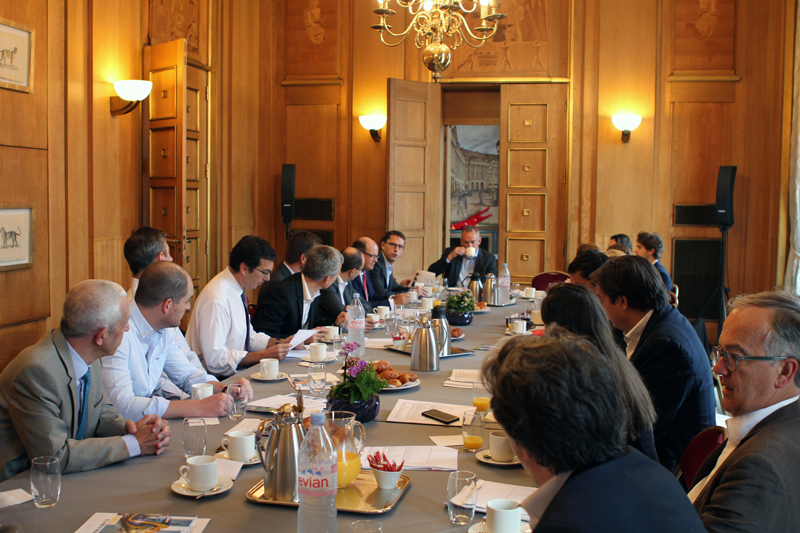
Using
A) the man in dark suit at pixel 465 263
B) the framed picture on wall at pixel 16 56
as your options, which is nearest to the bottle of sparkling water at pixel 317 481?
the framed picture on wall at pixel 16 56

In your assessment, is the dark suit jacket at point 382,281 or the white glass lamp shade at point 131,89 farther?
the dark suit jacket at point 382,281

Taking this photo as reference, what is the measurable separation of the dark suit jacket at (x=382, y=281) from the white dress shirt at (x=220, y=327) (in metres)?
2.60

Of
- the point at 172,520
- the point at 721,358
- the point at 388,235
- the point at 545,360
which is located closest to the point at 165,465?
the point at 172,520


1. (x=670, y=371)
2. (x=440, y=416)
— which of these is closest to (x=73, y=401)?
(x=440, y=416)

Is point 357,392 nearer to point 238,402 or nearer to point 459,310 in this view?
point 238,402

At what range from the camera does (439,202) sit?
30.0 ft

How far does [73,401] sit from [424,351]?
5.58ft

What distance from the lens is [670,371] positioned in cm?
259

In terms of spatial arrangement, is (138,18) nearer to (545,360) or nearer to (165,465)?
(165,465)

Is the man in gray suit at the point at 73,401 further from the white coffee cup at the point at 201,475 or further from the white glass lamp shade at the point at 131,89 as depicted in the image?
the white glass lamp shade at the point at 131,89

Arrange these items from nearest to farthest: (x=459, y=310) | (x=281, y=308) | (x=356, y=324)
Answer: (x=356, y=324)
(x=281, y=308)
(x=459, y=310)

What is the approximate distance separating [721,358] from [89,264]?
17.7ft

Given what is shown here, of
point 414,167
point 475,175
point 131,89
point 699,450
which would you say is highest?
point 131,89

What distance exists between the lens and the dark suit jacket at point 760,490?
1510mm
